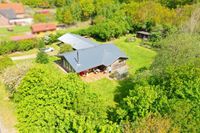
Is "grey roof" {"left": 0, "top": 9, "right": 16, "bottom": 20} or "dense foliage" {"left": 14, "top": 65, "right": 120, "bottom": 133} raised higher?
"dense foliage" {"left": 14, "top": 65, "right": 120, "bottom": 133}

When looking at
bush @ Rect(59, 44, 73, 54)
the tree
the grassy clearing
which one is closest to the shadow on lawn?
the grassy clearing

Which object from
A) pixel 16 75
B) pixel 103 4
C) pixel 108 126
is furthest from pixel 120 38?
pixel 108 126

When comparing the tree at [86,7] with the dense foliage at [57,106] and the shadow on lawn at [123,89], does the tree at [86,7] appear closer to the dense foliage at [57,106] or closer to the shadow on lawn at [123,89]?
the shadow on lawn at [123,89]

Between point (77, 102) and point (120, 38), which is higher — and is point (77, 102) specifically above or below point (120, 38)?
above

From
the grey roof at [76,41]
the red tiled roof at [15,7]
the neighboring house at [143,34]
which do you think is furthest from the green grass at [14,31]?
the neighboring house at [143,34]

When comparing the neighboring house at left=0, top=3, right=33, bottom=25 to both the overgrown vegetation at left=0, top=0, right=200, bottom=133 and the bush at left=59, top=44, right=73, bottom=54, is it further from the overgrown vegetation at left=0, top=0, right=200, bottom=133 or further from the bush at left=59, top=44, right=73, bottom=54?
the overgrown vegetation at left=0, top=0, right=200, bottom=133

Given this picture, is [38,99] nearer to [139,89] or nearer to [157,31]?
[139,89]
